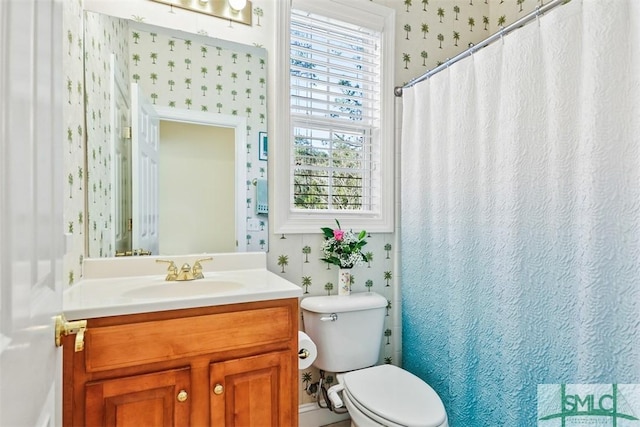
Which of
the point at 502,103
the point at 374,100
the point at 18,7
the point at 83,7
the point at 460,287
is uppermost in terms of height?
the point at 83,7

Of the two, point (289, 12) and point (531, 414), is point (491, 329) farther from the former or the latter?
point (289, 12)

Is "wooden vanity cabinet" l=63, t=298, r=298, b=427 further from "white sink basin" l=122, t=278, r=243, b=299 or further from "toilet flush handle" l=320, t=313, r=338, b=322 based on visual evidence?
"toilet flush handle" l=320, t=313, r=338, b=322

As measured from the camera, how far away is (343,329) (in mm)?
1606

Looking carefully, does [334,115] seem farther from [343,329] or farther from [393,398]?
[393,398]

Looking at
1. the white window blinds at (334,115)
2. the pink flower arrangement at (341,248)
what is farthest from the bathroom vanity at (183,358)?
the white window blinds at (334,115)

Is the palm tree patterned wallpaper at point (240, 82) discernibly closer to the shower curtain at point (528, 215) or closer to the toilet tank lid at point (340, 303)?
the toilet tank lid at point (340, 303)

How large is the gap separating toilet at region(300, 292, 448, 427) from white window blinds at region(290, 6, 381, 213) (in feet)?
1.75

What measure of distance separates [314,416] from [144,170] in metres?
1.48

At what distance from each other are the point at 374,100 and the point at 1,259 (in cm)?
187

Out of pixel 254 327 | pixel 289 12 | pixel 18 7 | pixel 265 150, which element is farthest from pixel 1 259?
pixel 289 12

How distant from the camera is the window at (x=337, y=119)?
175cm

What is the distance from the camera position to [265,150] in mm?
1673

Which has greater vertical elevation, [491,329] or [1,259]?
[1,259]

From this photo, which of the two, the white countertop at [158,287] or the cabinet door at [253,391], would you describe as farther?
the cabinet door at [253,391]
